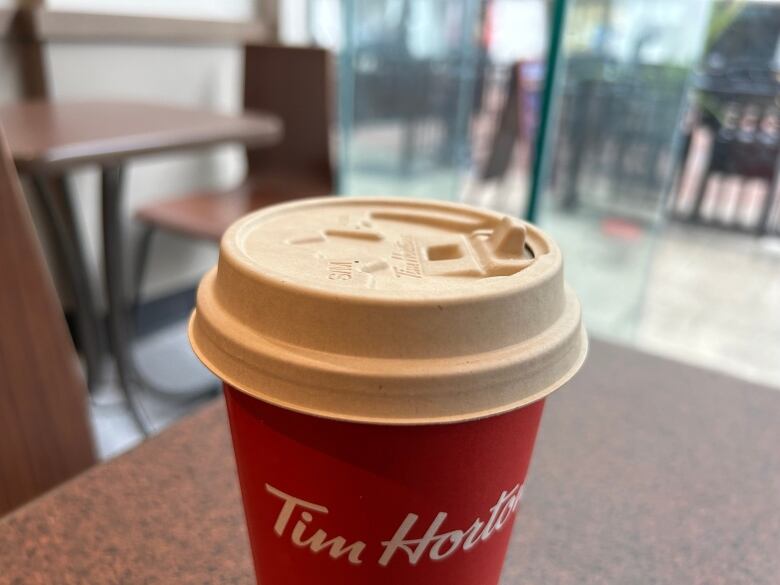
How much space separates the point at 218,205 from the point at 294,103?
0.49 m

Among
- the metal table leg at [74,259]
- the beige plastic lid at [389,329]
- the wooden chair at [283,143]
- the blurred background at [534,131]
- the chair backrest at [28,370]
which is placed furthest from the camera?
the wooden chair at [283,143]

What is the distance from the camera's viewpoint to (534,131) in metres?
2.45

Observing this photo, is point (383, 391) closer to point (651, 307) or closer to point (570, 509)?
point (570, 509)

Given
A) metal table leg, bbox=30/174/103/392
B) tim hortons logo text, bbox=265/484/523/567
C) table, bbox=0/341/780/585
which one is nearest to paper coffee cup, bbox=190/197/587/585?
tim hortons logo text, bbox=265/484/523/567

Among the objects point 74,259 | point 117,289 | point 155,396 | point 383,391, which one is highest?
point 383,391

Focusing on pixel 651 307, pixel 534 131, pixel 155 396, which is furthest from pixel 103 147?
pixel 651 307

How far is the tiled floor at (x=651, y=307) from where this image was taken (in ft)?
7.04

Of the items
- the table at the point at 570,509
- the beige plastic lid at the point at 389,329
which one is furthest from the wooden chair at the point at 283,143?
the beige plastic lid at the point at 389,329

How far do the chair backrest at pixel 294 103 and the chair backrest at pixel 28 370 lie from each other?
1.58m

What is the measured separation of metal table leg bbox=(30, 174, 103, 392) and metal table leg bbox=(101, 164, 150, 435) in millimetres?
67

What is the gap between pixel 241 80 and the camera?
8.41 ft

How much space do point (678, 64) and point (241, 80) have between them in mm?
1606

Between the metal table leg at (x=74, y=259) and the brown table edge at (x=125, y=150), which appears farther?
the metal table leg at (x=74, y=259)

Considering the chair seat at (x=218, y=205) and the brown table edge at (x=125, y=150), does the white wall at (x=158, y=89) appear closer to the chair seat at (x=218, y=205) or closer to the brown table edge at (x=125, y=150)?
the chair seat at (x=218, y=205)
